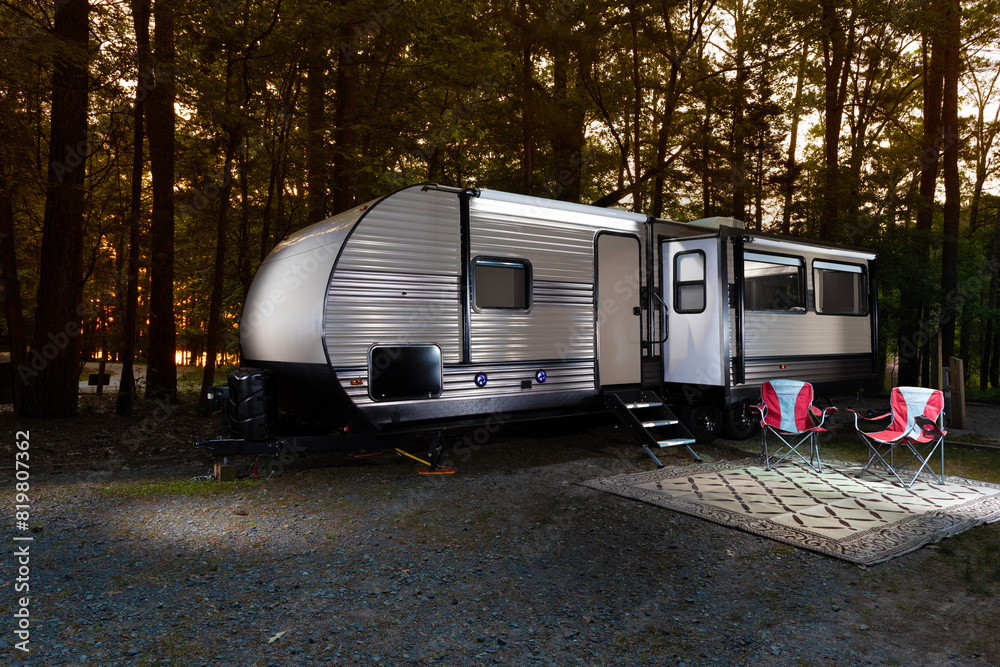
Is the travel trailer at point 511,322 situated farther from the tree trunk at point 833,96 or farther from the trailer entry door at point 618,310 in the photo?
the tree trunk at point 833,96

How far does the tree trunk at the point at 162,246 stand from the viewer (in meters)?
11.4

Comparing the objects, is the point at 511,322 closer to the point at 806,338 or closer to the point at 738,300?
the point at 738,300

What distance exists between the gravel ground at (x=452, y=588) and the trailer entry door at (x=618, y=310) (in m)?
2.31

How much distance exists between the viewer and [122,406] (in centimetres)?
1023

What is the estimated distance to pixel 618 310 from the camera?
26.7 ft

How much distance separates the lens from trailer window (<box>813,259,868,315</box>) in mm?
9891

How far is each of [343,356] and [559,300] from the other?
2733mm

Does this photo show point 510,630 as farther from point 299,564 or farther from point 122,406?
point 122,406

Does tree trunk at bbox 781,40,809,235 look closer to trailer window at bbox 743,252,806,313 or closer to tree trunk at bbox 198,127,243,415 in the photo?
trailer window at bbox 743,252,806,313

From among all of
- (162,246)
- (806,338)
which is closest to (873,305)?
(806,338)

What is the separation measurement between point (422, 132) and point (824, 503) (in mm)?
9993

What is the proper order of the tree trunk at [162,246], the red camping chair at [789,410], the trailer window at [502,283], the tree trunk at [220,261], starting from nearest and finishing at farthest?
the trailer window at [502,283] < the red camping chair at [789,410] < the tree trunk at [220,261] < the tree trunk at [162,246]

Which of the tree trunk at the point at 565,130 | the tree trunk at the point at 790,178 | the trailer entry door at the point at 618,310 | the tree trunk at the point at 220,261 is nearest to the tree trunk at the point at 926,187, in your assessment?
the tree trunk at the point at 790,178

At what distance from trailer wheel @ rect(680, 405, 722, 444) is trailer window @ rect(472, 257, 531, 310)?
3176 mm
